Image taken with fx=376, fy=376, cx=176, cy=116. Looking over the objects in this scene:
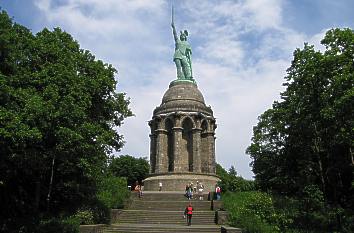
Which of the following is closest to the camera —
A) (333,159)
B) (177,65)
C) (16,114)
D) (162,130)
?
(16,114)

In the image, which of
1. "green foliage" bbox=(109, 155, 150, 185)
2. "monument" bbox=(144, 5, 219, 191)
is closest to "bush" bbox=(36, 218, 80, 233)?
"monument" bbox=(144, 5, 219, 191)

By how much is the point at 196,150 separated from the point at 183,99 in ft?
17.8

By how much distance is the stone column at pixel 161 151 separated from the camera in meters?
34.3

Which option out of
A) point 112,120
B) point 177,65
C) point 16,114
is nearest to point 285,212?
point 112,120

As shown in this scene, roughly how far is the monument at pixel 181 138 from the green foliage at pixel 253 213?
10.4m

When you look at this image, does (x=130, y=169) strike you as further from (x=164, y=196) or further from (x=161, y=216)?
(x=161, y=216)

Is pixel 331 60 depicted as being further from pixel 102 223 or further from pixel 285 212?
pixel 102 223

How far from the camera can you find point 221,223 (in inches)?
805

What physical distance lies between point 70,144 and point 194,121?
20546mm

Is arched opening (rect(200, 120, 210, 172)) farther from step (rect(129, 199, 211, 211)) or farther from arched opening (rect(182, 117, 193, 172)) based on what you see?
step (rect(129, 199, 211, 211))

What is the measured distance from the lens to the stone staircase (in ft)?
62.1

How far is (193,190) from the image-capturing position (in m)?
30.0

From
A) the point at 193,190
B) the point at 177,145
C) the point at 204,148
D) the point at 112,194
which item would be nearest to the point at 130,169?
the point at 204,148

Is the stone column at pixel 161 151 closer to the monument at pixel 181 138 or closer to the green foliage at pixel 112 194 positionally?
the monument at pixel 181 138
